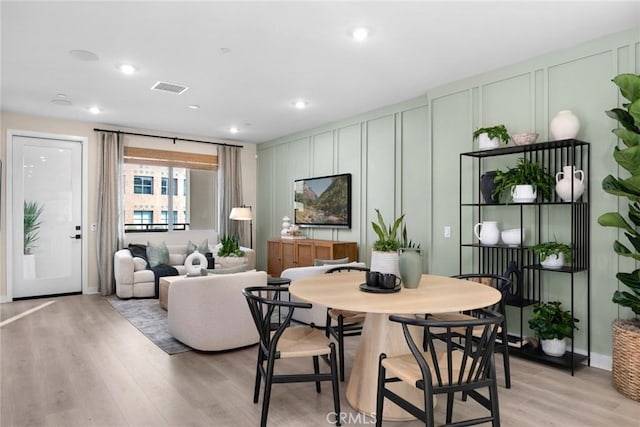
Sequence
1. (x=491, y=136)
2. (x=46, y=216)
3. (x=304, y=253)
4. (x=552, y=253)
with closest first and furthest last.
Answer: (x=552, y=253) → (x=491, y=136) → (x=46, y=216) → (x=304, y=253)

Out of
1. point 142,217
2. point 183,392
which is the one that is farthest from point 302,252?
point 183,392

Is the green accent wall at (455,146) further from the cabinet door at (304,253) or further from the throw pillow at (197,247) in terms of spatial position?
the throw pillow at (197,247)

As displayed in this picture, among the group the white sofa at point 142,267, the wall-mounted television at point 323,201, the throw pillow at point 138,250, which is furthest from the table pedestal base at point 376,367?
the throw pillow at point 138,250

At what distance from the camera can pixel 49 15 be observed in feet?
9.46

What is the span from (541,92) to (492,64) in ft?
1.67

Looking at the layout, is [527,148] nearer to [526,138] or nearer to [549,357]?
[526,138]

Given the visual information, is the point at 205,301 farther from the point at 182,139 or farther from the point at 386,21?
the point at 182,139

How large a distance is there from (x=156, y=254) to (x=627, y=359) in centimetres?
578

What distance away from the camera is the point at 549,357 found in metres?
3.25

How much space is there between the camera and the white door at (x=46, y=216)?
5766mm

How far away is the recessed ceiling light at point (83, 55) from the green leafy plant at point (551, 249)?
4097 mm

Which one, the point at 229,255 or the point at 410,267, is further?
the point at 229,255

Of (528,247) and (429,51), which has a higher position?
(429,51)

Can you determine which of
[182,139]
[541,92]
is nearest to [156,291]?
[182,139]
